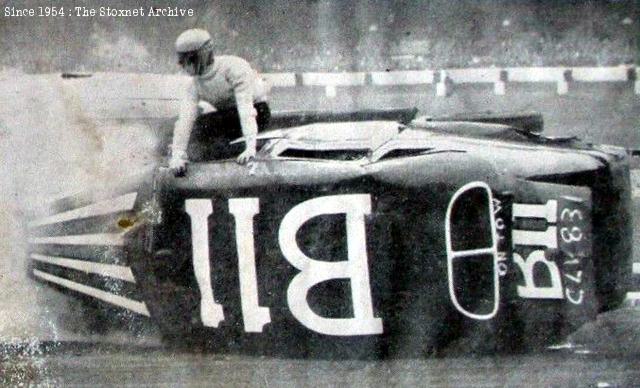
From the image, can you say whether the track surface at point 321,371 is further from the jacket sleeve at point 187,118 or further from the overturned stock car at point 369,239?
the jacket sleeve at point 187,118

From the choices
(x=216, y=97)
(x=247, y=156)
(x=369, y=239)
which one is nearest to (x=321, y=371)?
(x=369, y=239)

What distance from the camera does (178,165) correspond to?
3.84 feet

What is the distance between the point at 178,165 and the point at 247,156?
4.3 inches

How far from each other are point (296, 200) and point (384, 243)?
15 centimetres

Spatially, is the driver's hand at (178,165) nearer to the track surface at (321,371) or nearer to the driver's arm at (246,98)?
the driver's arm at (246,98)

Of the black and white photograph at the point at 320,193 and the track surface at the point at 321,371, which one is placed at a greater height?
the black and white photograph at the point at 320,193

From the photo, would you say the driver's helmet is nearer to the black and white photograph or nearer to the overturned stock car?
the black and white photograph

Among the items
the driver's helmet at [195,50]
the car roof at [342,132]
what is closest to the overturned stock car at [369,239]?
the car roof at [342,132]

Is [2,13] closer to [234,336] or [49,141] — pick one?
[49,141]

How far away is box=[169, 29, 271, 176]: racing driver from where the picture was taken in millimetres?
1167

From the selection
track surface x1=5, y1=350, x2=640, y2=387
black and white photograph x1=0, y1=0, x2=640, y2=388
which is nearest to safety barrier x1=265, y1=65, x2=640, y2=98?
black and white photograph x1=0, y1=0, x2=640, y2=388

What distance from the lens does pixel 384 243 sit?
1137 mm

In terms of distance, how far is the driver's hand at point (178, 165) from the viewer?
3.84 feet

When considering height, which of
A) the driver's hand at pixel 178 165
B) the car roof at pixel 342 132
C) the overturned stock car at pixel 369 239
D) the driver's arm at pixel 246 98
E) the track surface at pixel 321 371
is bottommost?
the track surface at pixel 321 371
